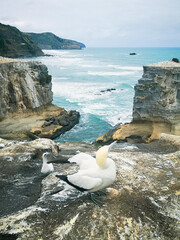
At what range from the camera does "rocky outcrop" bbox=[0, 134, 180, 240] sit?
17.5 feet

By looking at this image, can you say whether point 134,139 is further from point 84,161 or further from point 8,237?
point 8,237

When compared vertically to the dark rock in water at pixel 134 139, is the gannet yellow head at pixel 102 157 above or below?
above

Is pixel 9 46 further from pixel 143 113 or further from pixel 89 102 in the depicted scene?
pixel 143 113

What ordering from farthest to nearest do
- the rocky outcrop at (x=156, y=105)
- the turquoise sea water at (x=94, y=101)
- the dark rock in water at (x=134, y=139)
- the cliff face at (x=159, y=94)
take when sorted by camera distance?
the turquoise sea water at (x=94, y=101) → the dark rock in water at (x=134, y=139) → the rocky outcrop at (x=156, y=105) → the cliff face at (x=159, y=94)

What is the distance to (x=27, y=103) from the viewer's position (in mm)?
24812

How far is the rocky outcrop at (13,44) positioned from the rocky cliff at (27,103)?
74198 mm

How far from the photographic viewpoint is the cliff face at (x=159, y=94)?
64.8 ft

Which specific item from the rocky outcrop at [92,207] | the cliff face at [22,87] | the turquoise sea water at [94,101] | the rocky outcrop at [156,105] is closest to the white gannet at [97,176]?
the rocky outcrop at [92,207]

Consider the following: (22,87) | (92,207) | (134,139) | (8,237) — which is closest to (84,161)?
(92,207)

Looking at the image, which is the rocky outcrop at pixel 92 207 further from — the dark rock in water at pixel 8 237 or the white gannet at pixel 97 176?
the white gannet at pixel 97 176

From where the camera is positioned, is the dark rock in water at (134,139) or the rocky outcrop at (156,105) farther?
the dark rock in water at (134,139)

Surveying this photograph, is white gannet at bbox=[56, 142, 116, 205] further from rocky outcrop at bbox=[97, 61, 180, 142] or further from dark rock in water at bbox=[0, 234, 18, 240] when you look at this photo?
rocky outcrop at bbox=[97, 61, 180, 142]

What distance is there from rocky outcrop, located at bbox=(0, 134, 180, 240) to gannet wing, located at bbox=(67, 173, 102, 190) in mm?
675

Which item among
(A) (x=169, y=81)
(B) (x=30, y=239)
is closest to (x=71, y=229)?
(B) (x=30, y=239)
